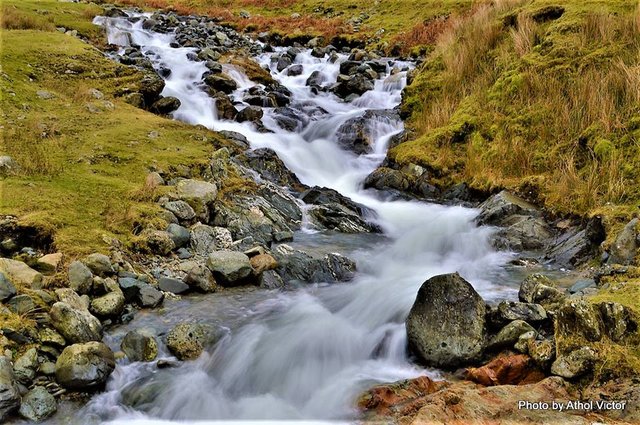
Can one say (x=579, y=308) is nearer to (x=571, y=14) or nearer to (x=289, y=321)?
(x=289, y=321)

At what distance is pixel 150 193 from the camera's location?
26.0 ft

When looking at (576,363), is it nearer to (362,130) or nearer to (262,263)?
(262,263)

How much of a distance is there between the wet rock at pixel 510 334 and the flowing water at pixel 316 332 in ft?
2.12

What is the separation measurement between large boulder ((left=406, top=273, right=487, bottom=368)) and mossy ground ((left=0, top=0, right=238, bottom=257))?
408 centimetres

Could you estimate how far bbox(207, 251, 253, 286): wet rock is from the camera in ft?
21.7

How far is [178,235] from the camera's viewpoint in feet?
A: 23.6

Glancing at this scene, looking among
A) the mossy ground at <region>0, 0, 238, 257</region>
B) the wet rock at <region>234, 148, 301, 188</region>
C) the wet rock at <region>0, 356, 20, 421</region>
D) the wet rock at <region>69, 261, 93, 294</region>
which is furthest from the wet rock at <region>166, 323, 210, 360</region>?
the wet rock at <region>234, 148, 301, 188</region>

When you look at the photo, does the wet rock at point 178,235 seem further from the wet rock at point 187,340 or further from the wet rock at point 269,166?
the wet rock at point 269,166

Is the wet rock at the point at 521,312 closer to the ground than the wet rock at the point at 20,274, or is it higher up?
higher up

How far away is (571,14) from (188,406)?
37.0 ft

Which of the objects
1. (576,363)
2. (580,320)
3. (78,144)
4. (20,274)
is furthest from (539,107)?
(20,274)

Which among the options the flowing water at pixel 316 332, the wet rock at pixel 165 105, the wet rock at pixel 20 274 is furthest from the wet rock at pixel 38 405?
the wet rock at pixel 165 105

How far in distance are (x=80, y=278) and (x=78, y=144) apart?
4.64m

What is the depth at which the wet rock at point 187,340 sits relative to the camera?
514cm
